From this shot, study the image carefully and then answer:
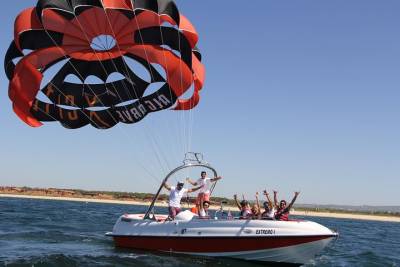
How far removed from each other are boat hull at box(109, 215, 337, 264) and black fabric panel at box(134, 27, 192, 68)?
5.43 metres

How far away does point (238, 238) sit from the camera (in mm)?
14508

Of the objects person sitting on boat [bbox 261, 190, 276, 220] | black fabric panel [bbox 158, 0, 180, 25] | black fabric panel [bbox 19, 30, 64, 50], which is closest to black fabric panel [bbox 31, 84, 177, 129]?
black fabric panel [bbox 19, 30, 64, 50]

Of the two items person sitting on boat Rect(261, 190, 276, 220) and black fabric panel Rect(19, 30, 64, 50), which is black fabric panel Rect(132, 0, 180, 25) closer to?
black fabric panel Rect(19, 30, 64, 50)

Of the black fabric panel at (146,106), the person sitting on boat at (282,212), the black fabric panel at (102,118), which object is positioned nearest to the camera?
the person sitting on boat at (282,212)

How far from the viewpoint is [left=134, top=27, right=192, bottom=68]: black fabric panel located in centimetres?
1644

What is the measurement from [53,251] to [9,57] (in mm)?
6705

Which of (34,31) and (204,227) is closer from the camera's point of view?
(204,227)

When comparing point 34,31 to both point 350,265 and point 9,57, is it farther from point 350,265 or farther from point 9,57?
point 350,265

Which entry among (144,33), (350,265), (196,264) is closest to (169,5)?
(144,33)

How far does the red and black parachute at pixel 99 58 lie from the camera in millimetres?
15961

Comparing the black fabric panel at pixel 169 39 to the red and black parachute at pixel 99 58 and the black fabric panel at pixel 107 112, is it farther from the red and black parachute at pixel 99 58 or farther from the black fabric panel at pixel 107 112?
the black fabric panel at pixel 107 112

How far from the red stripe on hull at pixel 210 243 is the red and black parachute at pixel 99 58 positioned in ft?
15.2

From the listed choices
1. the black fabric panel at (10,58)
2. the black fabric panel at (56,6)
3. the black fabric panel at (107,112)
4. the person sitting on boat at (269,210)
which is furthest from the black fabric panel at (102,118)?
the person sitting on boat at (269,210)

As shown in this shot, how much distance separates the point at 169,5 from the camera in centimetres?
1555
